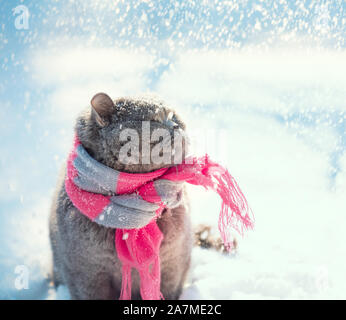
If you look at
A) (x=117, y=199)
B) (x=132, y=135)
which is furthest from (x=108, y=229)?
(x=132, y=135)

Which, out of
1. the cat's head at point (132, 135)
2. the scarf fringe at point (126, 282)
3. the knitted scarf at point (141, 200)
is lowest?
the scarf fringe at point (126, 282)

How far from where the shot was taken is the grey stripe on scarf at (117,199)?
147 centimetres

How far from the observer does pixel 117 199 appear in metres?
1.51

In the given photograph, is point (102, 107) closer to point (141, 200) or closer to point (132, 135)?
point (132, 135)

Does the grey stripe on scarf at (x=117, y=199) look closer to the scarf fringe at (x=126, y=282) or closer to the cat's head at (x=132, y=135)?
the cat's head at (x=132, y=135)

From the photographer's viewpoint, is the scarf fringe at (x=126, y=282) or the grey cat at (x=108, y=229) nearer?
the grey cat at (x=108, y=229)

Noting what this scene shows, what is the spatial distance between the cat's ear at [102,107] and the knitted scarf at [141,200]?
0.16 m

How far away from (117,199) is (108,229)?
0.58 feet

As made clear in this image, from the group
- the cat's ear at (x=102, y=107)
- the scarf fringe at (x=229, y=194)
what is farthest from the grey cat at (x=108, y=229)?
the scarf fringe at (x=229, y=194)

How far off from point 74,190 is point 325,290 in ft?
5.11

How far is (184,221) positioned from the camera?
5.85 feet

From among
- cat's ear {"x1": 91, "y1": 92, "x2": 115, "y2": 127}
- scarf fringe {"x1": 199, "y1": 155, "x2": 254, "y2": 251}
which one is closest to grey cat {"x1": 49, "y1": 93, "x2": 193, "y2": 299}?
cat's ear {"x1": 91, "y1": 92, "x2": 115, "y2": 127}

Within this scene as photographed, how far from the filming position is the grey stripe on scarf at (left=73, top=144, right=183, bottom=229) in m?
1.47
